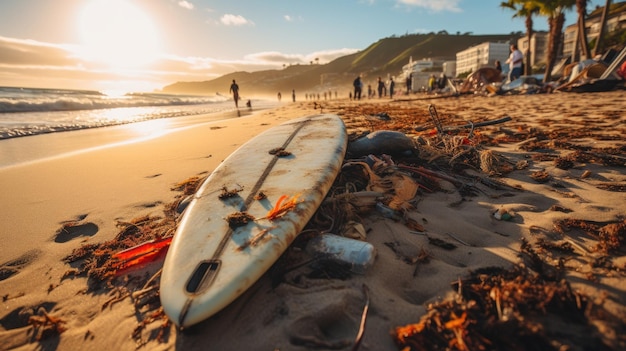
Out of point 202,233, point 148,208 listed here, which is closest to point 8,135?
point 148,208

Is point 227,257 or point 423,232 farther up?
point 227,257

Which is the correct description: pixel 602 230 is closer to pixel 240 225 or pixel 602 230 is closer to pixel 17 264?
pixel 240 225

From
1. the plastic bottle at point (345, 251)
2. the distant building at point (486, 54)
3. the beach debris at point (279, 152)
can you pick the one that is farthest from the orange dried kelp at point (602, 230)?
the distant building at point (486, 54)

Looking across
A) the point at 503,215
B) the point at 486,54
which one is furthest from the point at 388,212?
the point at 486,54

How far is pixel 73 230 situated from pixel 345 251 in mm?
2648

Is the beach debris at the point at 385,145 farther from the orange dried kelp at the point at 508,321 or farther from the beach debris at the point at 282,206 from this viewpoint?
the orange dried kelp at the point at 508,321

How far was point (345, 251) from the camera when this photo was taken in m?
1.85

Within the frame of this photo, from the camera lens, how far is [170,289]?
1620 mm

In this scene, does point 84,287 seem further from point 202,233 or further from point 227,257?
point 227,257

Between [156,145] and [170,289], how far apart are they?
589 centimetres

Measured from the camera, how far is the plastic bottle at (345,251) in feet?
5.85

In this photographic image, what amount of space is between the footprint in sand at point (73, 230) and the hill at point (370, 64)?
9500 cm

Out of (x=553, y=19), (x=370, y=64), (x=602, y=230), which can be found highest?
(x=370, y=64)

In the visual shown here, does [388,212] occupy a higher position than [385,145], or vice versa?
[385,145]
